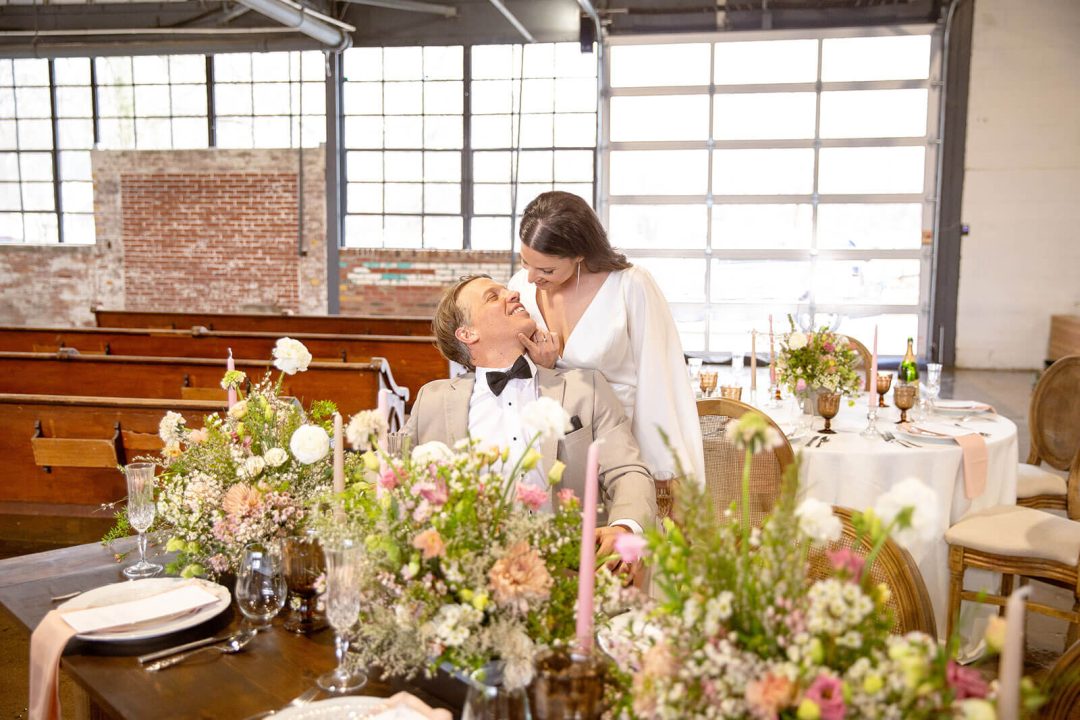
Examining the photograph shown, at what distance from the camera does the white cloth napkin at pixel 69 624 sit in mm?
1736

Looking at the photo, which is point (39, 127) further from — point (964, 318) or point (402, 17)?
point (964, 318)

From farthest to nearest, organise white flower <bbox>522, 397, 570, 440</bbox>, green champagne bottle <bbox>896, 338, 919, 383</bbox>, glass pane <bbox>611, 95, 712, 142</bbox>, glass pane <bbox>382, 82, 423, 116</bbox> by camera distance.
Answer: glass pane <bbox>382, 82, 423, 116</bbox>, glass pane <bbox>611, 95, 712, 142</bbox>, green champagne bottle <bbox>896, 338, 919, 383</bbox>, white flower <bbox>522, 397, 570, 440</bbox>

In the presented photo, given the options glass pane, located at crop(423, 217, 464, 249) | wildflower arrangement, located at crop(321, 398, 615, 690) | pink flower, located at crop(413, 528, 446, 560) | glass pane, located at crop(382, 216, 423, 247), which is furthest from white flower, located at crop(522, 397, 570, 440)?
glass pane, located at crop(382, 216, 423, 247)

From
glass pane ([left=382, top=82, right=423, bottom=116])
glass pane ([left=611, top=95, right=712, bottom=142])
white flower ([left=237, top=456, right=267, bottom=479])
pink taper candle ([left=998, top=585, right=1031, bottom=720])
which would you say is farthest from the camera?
glass pane ([left=382, top=82, right=423, bottom=116])

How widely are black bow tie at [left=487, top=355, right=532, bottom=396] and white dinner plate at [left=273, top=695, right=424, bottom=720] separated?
1.03 metres

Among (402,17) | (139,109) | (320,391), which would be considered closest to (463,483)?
(320,391)

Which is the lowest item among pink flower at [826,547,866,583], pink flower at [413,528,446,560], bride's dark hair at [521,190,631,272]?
pink flower at [413,528,446,560]

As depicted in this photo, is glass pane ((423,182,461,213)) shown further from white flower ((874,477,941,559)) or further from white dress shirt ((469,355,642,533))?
white flower ((874,477,941,559))

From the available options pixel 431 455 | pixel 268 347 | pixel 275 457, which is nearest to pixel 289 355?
pixel 275 457

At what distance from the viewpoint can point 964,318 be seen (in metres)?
10.5

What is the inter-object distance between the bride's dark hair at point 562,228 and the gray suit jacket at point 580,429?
13.3 inches

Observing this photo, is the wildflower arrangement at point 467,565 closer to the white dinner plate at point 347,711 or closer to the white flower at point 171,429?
the white dinner plate at point 347,711

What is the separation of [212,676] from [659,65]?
411 inches

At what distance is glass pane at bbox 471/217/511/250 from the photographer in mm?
11586
